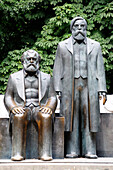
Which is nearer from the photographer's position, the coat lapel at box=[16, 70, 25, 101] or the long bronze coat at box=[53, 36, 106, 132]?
Result: the coat lapel at box=[16, 70, 25, 101]

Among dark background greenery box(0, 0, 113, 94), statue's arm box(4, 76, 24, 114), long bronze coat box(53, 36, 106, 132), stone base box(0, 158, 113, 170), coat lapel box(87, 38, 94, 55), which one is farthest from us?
dark background greenery box(0, 0, 113, 94)

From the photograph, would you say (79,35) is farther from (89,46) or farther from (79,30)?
(89,46)

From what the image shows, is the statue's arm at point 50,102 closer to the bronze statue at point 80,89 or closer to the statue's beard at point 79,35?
the bronze statue at point 80,89

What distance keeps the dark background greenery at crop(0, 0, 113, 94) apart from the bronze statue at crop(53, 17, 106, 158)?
245 inches

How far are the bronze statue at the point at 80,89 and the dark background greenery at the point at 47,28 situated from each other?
20.4 ft

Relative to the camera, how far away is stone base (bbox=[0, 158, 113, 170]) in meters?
5.62

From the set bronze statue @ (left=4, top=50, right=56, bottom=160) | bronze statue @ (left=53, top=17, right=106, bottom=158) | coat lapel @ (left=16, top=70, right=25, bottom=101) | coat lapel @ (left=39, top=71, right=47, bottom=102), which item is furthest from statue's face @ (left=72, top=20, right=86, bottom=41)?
coat lapel @ (left=16, top=70, right=25, bottom=101)

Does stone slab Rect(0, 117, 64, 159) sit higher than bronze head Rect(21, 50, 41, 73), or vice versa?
bronze head Rect(21, 50, 41, 73)

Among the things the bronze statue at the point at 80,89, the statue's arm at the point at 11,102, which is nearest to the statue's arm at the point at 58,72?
the bronze statue at the point at 80,89

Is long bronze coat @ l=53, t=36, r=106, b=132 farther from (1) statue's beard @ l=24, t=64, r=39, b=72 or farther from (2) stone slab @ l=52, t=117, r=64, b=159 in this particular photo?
(1) statue's beard @ l=24, t=64, r=39, b=72

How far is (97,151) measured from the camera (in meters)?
7.07

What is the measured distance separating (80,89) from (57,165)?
5.32 feet

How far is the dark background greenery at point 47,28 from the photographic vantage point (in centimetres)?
1322

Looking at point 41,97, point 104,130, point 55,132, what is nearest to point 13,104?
point 41,97
